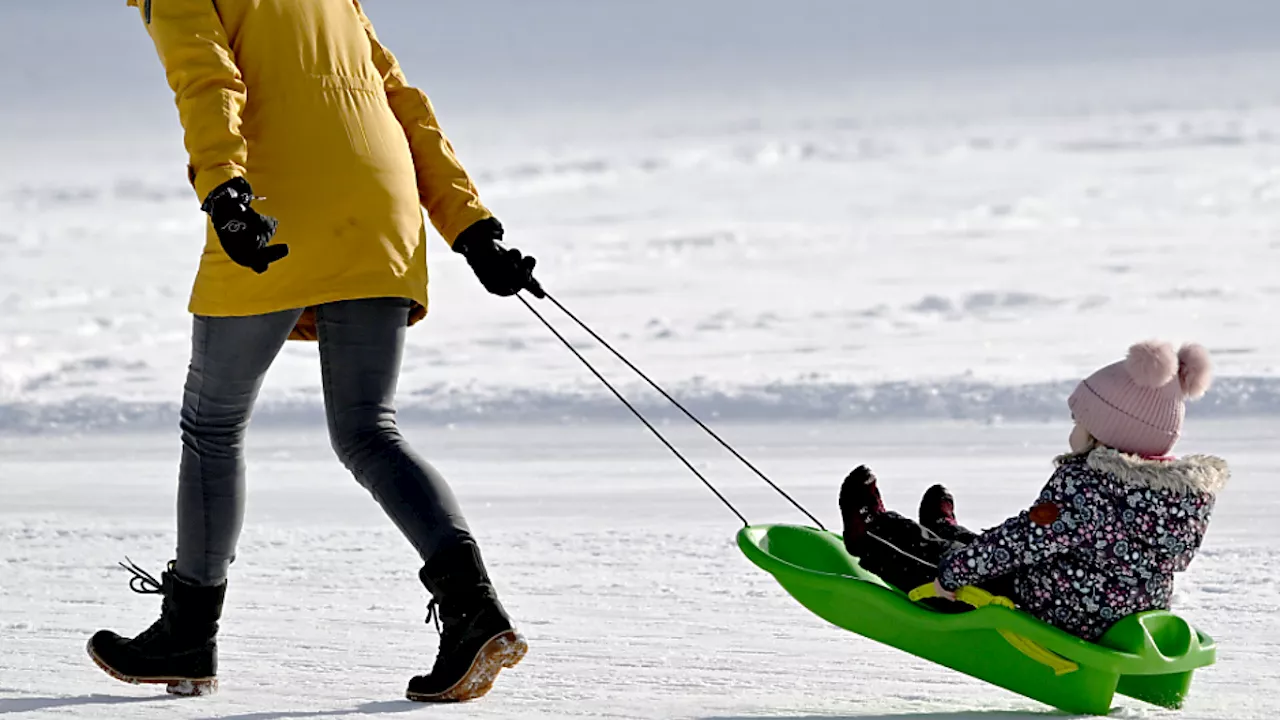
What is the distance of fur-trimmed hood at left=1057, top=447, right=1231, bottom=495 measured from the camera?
234 centimetres

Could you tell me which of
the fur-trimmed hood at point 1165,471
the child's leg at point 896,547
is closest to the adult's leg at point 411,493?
the child's leg at point 896,547

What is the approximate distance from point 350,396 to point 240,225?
1.14ft

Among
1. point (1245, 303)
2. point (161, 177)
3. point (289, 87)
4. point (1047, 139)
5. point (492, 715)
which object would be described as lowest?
point (492, 715)

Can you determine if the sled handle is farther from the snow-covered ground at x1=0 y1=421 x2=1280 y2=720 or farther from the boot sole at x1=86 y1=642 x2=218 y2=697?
the boot sole at x1=86 y1=642 x2=218 y2=697

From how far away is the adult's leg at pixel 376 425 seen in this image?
93.0 inches

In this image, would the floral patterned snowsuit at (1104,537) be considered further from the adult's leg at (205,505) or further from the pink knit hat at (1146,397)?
the adult's leg at (205,505)

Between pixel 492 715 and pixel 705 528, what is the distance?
7.18ft

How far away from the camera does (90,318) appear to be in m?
12.2

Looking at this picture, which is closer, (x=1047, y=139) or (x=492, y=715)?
(x=492, y=715)

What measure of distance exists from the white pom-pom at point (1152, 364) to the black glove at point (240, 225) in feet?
4.20

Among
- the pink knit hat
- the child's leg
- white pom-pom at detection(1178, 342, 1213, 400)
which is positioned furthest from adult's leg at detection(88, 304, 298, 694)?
white pom-pom at detection(1178, 342, 1213, 400)

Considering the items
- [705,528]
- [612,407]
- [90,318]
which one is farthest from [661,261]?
[705,528]

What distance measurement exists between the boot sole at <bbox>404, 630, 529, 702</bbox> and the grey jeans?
0.54 feet

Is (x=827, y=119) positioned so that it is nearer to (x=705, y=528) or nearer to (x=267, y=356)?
(x=705, y=528)
